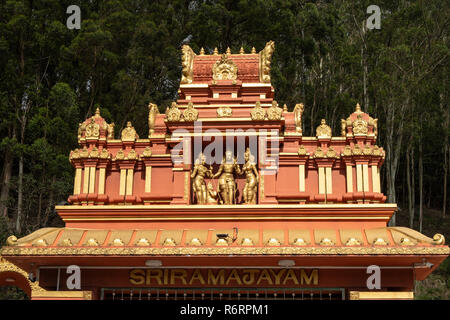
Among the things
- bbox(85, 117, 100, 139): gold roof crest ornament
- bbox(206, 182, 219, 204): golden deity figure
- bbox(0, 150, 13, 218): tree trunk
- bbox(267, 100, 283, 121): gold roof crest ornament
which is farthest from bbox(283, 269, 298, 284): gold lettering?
bbox(0, 150, 13, 218): tree trunk

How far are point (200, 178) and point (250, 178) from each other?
104 cm

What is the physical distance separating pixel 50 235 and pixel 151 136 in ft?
10.8

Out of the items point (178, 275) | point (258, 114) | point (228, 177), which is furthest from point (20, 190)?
point (258, 114)

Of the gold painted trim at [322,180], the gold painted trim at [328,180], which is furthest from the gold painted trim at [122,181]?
the gold painted trim at [328,180]

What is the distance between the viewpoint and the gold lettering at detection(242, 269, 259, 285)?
1297 cm

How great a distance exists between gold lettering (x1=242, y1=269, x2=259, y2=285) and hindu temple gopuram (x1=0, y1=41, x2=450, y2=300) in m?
0.03

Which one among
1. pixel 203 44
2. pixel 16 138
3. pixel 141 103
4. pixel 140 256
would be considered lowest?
pixel 140 256

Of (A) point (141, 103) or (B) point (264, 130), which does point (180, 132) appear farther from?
(A) point (141, 103)

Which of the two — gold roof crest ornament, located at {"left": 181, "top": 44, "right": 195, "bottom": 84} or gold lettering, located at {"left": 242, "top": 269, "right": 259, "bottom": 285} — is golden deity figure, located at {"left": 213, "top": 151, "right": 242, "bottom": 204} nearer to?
gold lettering, located at {"left": 242, "top": 269, "right": 259, "bottom": 285}

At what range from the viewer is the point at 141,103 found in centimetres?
3022

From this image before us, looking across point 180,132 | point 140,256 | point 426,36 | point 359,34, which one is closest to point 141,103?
point 359,34

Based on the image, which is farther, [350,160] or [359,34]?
[359,34]

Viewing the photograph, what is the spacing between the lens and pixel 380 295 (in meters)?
12.5

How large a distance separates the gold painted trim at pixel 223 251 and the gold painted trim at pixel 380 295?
3.76ft
